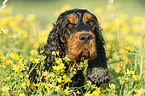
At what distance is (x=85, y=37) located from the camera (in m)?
2.92

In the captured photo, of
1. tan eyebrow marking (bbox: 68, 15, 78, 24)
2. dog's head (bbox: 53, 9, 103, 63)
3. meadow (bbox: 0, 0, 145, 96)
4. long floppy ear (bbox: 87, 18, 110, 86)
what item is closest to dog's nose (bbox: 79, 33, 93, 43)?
dog's head (bbox: 53, 9, 103, 63)

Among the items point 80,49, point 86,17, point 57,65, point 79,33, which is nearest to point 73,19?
point 86,17

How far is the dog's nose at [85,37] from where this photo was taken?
293 cm

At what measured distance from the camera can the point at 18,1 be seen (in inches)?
229

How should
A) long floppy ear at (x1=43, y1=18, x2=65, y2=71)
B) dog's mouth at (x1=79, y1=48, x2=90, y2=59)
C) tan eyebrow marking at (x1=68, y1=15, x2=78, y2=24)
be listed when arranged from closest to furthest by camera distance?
dog's mouth at (x1=79, y1=48, x2=90, y2=59) < tan eyebrow marking at (x1=68, y1=15, x2=78, y2=24) < long floppy ear at (x1=43, y1=18, x2=65, y2=71)

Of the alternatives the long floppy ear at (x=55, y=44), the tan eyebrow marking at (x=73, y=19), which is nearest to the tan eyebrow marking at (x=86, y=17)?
the tan eyebrow marking at (x=73, y=19)

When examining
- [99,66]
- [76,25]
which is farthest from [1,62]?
[99,66]

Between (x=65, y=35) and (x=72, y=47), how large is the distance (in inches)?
17.8

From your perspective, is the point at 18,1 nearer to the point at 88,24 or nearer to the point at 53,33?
the point at 53,33

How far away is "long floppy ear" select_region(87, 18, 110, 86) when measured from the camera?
3.52 m

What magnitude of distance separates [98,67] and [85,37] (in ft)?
2.82

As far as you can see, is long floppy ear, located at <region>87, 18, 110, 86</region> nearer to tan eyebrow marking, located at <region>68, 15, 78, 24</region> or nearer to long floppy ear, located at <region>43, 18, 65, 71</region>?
tan eyebrow marking, located at <region>68, 15, 78, 24</region>

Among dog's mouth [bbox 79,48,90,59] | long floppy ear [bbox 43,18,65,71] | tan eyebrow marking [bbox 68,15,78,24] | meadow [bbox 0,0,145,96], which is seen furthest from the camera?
long floppy ear [bbox 43,18,65,71]

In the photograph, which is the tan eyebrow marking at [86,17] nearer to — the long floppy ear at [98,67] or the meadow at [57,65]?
the long floppy ear at [98,67]
